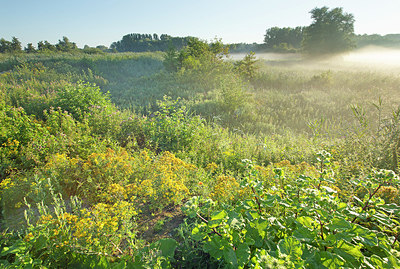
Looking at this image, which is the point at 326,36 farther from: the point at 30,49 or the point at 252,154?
the point at 30,49

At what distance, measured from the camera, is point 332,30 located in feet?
89.0

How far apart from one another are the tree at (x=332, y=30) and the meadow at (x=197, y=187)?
23.5 meters

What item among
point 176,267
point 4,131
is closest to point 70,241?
point 176,267

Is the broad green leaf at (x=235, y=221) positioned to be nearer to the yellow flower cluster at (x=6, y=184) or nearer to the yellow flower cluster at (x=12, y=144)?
the yellow flower cluster at (x=6, y=184)

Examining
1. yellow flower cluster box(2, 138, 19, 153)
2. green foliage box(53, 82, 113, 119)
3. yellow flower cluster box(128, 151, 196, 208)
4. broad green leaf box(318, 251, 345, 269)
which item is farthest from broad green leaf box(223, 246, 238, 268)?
green foliage box(53, 82, 113, 119)

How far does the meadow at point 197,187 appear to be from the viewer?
1333mm

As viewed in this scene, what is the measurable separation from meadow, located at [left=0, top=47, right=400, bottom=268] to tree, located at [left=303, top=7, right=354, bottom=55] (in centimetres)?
2346

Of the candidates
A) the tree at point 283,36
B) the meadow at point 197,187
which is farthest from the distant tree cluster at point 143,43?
the meadow at point 197,187

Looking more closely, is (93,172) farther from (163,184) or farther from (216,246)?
(216,246)

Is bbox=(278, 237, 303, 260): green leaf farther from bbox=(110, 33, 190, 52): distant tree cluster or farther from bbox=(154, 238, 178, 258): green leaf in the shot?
bbox=(110, 33, 190, 52): distant tree cluster

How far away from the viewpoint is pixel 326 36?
27.4 meters

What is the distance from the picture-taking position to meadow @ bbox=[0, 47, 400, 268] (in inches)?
52.5

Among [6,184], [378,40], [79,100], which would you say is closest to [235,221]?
[6,184]

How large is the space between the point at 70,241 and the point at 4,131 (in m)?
3.38
